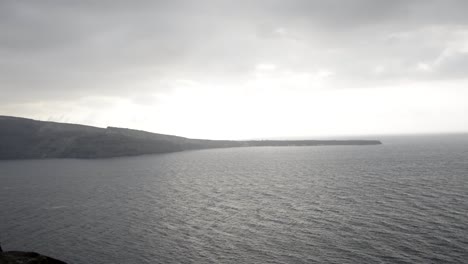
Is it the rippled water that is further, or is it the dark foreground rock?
the rippled water

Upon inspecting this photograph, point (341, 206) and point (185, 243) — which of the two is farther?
point (341, 206)

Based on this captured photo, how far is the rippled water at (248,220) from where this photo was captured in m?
Result: 49.7

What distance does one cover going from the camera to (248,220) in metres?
68.1

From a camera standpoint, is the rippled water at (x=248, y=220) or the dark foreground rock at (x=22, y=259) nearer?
the dark foreground rock at (x=22, y=259)

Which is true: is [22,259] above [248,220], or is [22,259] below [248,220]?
above

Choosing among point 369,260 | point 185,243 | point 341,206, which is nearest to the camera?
point 369,260

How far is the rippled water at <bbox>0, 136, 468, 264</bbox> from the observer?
49.7 m

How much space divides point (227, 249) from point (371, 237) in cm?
2375

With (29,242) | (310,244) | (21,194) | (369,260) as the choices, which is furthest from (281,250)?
(21,194)

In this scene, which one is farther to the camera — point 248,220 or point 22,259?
point 248,220

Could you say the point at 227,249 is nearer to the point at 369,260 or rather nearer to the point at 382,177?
the point at 369,260

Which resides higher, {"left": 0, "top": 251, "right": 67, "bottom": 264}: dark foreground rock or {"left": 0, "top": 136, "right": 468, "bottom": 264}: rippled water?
{"left": 0, "top": 251, "right": 67, "bottom": 264}: dark foreground rock

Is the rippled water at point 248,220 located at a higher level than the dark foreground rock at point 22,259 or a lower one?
lower

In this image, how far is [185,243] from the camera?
182 feet
